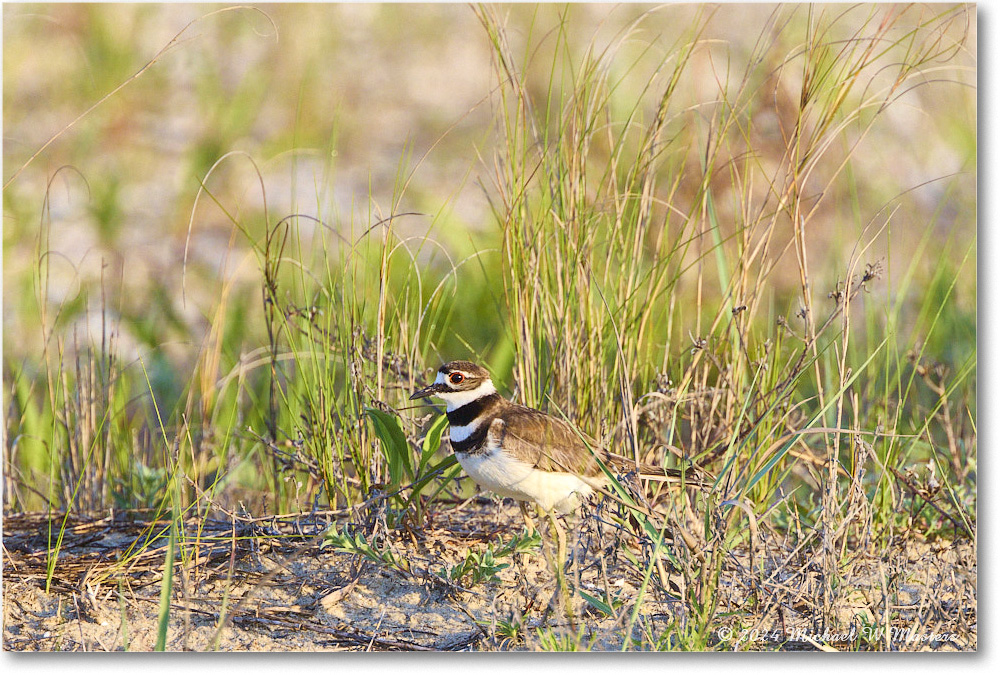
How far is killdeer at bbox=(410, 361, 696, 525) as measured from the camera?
2.54 meters

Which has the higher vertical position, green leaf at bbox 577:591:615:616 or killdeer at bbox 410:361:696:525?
killdeer at bbox 410:361:696:525

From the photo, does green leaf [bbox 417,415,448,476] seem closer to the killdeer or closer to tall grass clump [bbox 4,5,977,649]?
tall grass clump [bbox 4,5,977,649]

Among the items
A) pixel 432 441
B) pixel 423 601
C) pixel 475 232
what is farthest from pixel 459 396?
pixel 475 232

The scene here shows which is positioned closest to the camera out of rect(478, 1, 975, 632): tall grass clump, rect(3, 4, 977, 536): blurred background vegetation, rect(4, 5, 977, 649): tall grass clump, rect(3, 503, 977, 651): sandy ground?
rect(3, 503, 977, 651): sandy ground

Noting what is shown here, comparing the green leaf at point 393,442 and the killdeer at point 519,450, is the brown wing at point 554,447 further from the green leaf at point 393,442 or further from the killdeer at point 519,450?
the green leaf at point 393,442

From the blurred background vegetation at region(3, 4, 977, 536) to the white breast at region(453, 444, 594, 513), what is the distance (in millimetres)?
358

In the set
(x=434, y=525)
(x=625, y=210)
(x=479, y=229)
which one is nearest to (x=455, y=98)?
(x=479, y=229)

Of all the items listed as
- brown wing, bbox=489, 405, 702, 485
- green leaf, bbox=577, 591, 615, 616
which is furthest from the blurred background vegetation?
green leaf, bbox=577, 591, 615, 616

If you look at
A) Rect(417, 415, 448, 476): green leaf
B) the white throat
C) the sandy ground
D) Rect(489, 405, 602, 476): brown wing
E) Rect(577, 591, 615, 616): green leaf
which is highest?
the white throat

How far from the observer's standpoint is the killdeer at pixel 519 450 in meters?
2.54

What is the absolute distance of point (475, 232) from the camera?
16.7 feet

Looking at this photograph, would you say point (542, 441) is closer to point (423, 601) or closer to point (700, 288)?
point (423, 601)

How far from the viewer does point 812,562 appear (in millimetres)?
2502

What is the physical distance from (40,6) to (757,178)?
3159 millimetres
